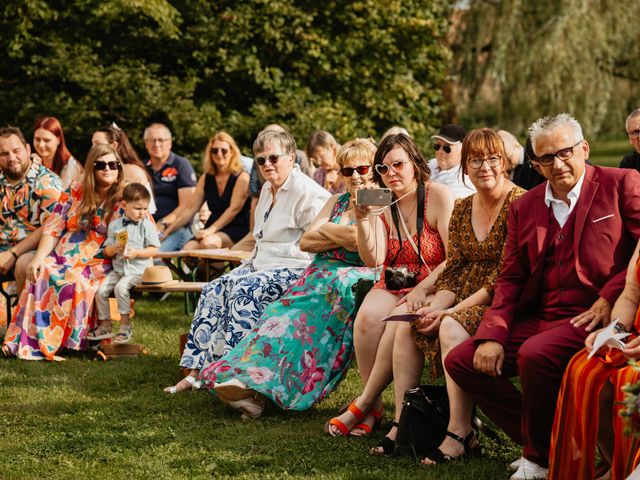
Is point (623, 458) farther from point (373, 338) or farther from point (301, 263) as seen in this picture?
point (301, 263)

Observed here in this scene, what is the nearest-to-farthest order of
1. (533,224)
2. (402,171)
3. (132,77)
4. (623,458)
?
1. (623,458)
2. (533,224)
3. (402,171)
4. (132,77)

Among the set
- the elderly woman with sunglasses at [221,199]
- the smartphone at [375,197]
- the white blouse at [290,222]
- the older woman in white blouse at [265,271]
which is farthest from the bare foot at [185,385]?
the elderly woman with sunglasses at [221,199]

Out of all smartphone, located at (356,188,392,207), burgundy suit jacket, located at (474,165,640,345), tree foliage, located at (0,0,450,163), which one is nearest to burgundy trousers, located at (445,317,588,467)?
burgundy suit jacket, located at (474,165,640,345)

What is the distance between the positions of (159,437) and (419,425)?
4.93ft

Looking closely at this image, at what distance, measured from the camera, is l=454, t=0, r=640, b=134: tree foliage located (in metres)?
17.8

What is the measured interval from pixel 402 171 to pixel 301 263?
55.1 inches

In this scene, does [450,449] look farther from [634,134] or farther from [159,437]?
[634,134]

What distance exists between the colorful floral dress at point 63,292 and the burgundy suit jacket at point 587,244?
419cm

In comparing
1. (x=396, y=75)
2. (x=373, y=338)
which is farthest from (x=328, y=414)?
(x=396, y=75)

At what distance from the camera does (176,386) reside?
22.3 feet

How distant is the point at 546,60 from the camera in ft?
58.4

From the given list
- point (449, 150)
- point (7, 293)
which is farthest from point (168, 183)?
point (449, 150)

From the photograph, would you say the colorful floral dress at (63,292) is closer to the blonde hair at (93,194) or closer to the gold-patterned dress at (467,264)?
the blonde hair at (93,194)

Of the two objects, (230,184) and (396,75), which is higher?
(396,75)
